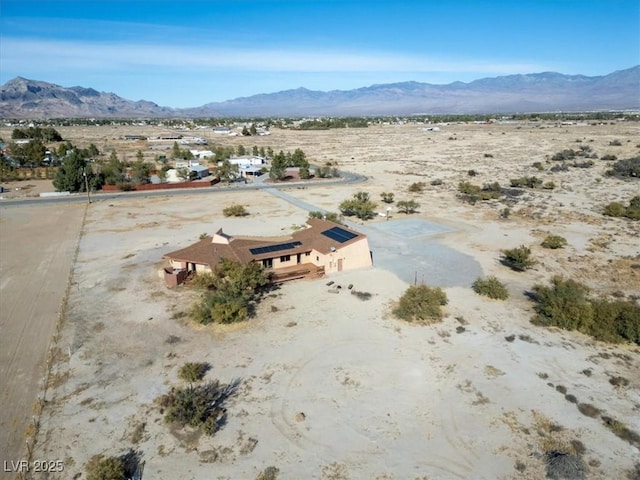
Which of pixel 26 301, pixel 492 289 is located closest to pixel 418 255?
pixel 492 289

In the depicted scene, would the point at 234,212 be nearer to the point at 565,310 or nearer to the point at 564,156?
the point at 565,310

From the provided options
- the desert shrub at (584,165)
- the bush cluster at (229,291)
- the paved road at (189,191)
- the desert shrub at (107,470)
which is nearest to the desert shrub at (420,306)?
the bush cluster at (229,291)

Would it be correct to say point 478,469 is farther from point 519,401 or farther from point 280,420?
point 280,420

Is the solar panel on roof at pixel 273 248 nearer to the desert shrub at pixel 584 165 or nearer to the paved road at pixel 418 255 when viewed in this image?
the paved road at pixel 418 255

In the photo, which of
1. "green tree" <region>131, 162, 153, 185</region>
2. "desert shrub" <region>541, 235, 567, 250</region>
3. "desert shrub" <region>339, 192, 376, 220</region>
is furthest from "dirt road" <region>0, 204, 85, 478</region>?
"desert shrub" <region>541, 235, 567, 250</region>

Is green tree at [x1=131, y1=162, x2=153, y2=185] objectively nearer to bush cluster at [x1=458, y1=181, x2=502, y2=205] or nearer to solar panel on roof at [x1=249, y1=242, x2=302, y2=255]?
solar panel on roof at [x1=249, y1=242, x2=302, y2=255]

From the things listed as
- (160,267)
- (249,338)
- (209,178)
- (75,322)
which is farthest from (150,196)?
(249,338)
